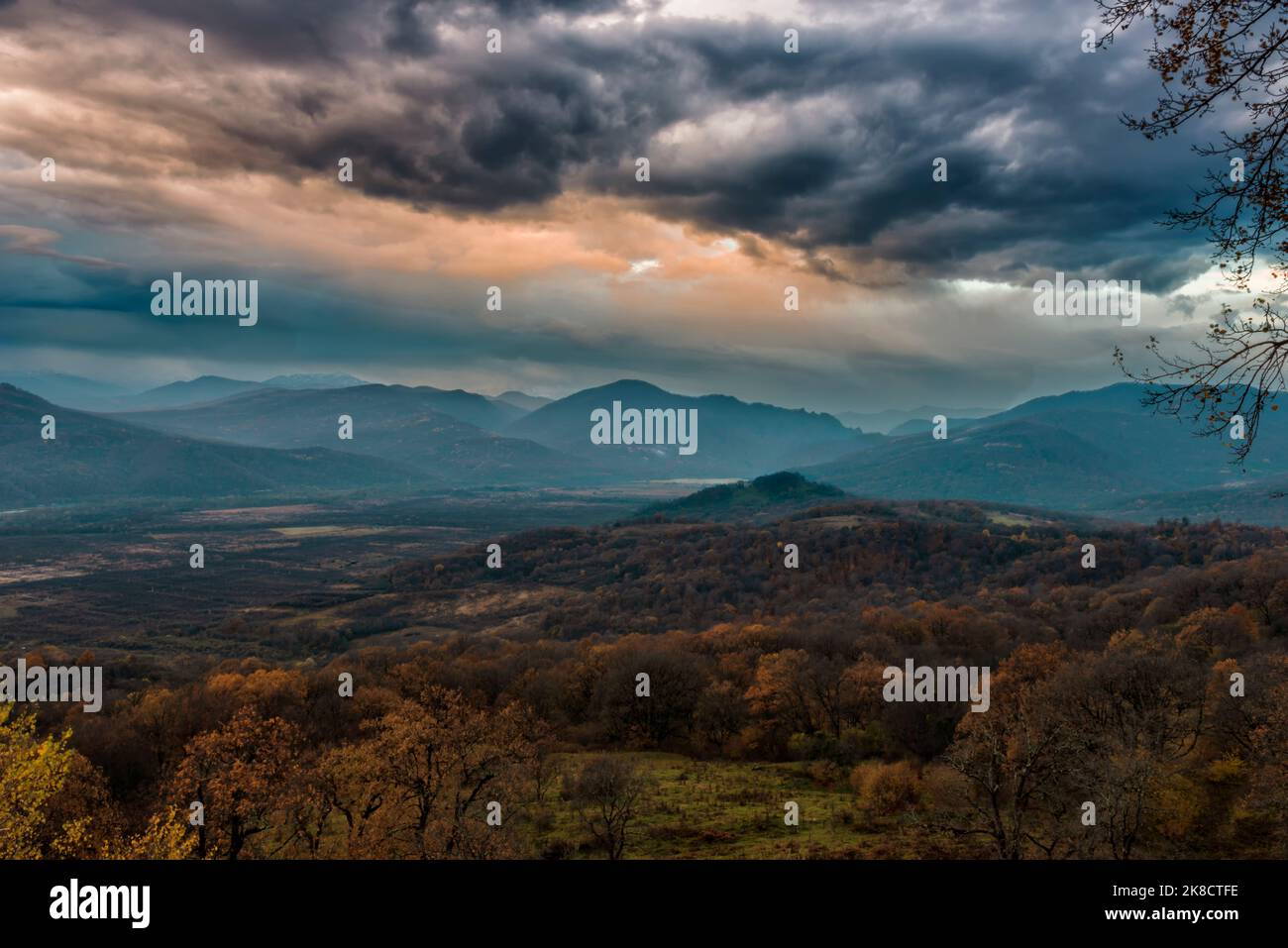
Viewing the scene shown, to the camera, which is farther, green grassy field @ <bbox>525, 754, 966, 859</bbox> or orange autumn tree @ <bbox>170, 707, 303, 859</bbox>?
green grassy field @ <bbox>525, 754, 966, 859</bbox>

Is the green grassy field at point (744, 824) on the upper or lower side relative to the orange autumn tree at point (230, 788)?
lower

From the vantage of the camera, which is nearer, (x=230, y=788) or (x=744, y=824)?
(x=230, y=788)

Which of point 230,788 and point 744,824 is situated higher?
point 230,788

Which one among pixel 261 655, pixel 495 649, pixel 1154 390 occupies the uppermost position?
pixel 1154 390

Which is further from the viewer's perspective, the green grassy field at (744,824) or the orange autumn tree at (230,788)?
the green grassy field at (744,824)

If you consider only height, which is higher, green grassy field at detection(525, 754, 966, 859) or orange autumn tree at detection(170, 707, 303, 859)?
orange autumn tree at detection(170, 707, 303, 859)

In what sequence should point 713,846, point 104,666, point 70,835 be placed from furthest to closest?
point 104,666 → point 713,846 → point 70,835
